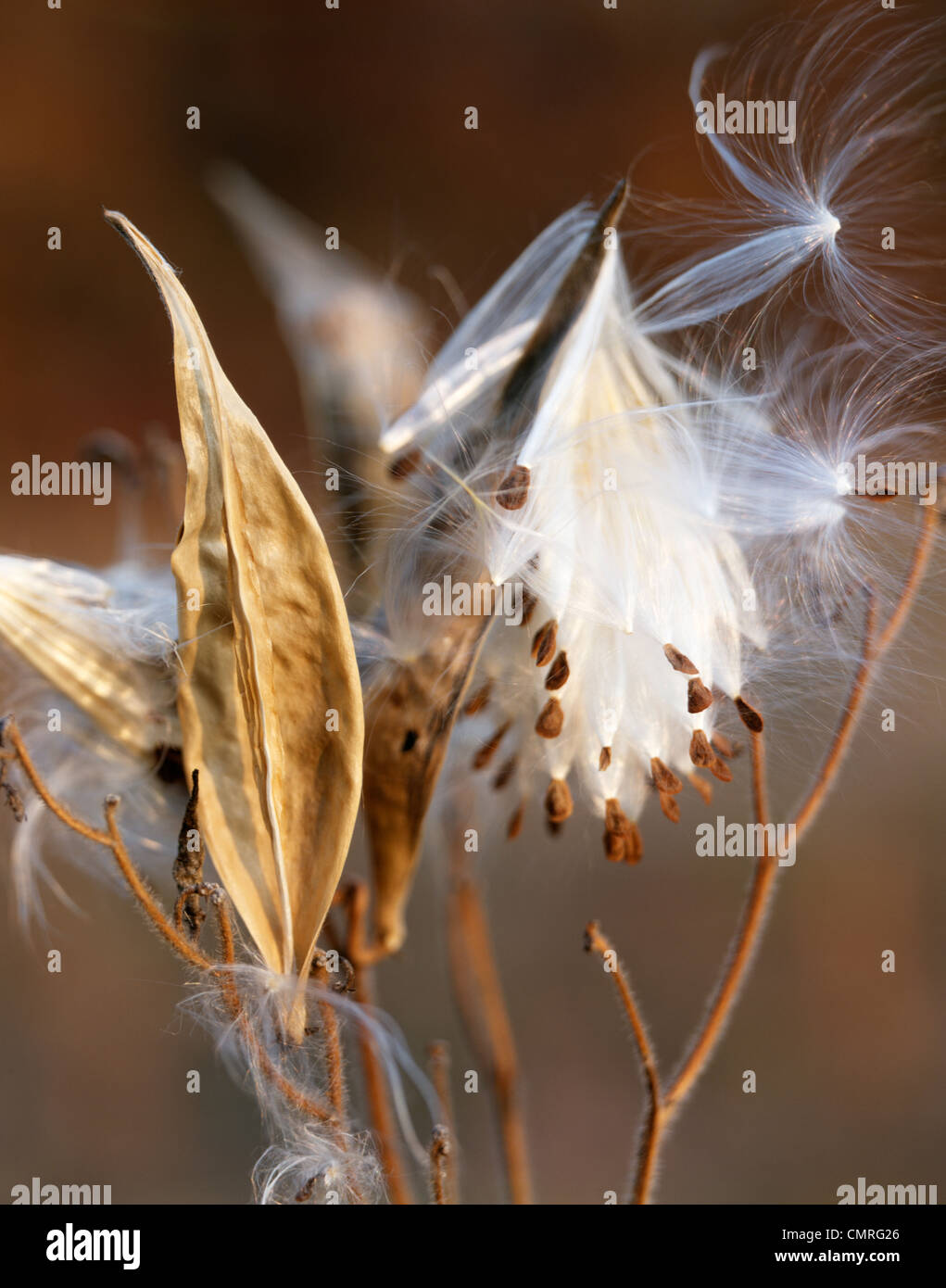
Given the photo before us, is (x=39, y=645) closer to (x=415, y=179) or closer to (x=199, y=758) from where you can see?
(x=199, y=758)

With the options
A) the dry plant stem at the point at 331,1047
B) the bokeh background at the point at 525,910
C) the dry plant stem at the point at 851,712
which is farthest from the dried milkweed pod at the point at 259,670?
the bokeh background at the point at 525,910

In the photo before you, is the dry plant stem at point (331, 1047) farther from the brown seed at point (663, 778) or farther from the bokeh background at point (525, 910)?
the bokeh background at point (525, 910)

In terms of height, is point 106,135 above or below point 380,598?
above

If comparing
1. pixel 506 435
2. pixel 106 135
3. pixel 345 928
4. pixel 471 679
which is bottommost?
pixel 345 928

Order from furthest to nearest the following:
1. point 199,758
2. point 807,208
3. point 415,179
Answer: point 415,179, point 807,208, point 199,758

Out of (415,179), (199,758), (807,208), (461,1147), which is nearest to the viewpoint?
(199,758)
